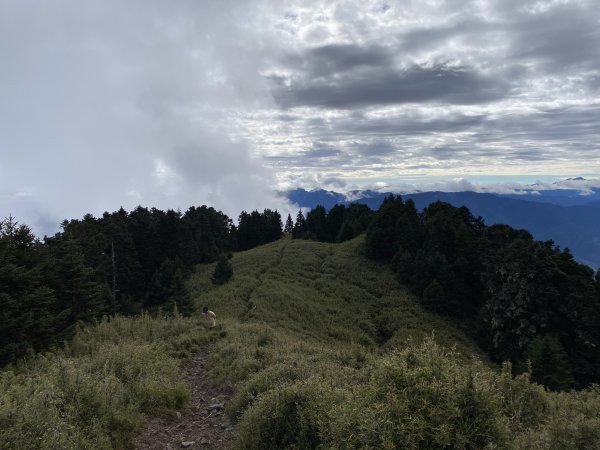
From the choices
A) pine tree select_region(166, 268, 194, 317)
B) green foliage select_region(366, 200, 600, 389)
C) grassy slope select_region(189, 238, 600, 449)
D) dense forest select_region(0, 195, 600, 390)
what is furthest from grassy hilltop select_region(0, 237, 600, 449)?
green foliage select_region(366, 200, 600, 389)

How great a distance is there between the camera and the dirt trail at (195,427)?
848 cm

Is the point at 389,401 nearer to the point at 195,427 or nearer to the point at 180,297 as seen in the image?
the point at 195,427

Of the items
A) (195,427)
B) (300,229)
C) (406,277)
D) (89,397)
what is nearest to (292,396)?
(195,427)

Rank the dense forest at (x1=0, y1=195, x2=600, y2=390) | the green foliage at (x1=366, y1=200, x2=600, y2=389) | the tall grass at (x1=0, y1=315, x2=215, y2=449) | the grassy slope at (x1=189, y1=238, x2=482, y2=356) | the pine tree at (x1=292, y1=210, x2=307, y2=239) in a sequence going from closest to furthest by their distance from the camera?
the tall grass at (x1=0, y1=315, x2=215, y2=449) < the dense forest at (x1=0, y1=195, x2=600, y2=390) < the grassy slope at (x1=189, y1=238, x2=482, y2=356) < the green foliage at (x1=366, y1=200, x2=600, y2=389) < the pine tree at (x1=292, y1=210, x2=307, y2=239)

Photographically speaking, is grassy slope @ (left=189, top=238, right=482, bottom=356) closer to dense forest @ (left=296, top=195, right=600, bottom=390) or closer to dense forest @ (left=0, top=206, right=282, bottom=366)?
dense forest @ (left=296, top=195, right=600, bottom=390)

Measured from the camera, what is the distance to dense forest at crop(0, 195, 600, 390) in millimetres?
18734

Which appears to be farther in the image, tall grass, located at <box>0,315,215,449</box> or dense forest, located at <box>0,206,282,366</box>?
dense forest, located at <box>0,206,282,366</box>

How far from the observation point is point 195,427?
9.55 m

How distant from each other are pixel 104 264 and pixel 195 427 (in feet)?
154

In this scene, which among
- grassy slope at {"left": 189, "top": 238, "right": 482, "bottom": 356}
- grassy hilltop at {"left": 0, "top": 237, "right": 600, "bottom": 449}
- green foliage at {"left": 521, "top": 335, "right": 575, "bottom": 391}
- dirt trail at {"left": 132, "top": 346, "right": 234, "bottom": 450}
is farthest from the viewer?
grassy slope at {"left": 189, "top": 238, "right": 482, "bottom": 356}

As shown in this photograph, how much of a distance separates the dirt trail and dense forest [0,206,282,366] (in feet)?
31.0

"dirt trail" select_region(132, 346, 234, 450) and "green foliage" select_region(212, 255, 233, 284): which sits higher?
"dirt trail" select_region(132, 346, 234, 450)

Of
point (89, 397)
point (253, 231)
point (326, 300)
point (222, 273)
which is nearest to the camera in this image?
point (89, 397)

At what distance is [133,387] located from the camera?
10406mm
